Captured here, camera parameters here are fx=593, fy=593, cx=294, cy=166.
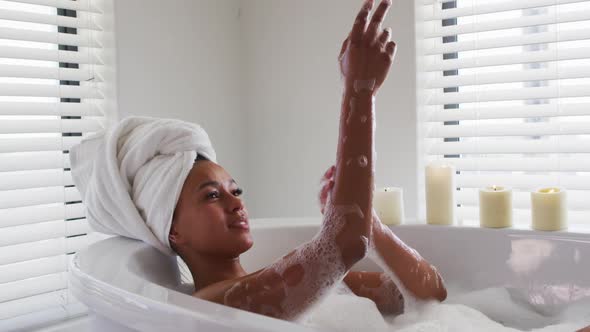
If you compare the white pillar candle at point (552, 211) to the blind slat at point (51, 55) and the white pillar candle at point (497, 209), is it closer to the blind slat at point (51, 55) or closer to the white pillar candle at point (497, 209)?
the white pillar candle at point (497, 209)

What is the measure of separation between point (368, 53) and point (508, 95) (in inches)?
39.7

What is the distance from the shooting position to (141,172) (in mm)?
1235

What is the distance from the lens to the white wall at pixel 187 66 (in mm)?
2000

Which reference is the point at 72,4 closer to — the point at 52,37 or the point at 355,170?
the point at 52,37

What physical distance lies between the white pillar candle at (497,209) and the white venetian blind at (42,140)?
1.22m

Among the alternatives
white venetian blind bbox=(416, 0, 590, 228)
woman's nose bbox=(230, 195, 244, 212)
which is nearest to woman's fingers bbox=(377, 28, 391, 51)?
woman's nose bbox=(230, 195, 244, 212)

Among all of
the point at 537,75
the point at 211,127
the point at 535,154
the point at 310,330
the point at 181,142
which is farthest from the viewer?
the point at 211,127

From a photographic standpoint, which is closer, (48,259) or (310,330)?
(310,330)

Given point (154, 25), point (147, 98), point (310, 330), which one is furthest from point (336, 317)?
point (154, 25)

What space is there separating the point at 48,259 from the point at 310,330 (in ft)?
4.46

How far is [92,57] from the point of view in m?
1.92

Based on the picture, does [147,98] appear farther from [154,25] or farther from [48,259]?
[48,259]

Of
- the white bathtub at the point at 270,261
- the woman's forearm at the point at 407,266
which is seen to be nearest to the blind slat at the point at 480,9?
the white bathtub at the point at 270,261

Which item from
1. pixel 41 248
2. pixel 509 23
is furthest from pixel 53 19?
pixel 509 23
